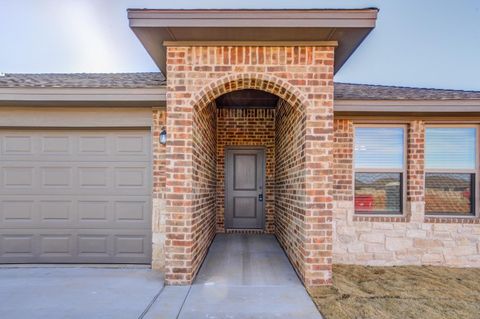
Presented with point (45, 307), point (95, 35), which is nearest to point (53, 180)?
point (45, 307)

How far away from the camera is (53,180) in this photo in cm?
474

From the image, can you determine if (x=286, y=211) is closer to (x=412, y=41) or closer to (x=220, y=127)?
(x=220, y=127)

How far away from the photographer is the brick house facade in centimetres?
380

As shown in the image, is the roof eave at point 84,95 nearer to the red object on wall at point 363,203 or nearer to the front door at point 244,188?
the front door at point 244,188

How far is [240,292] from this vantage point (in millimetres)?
3645

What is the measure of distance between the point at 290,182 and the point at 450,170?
9.39 ft

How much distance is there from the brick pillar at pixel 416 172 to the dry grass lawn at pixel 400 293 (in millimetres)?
981

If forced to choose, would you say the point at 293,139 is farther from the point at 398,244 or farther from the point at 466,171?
the point at 466,171

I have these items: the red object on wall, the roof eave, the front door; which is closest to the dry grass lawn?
the red object on wall

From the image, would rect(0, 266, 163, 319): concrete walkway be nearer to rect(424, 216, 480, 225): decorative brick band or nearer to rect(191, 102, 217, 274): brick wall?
rect(191, 102, 217, 274): brick wall

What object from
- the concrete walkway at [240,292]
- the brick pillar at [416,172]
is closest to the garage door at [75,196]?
the concrete walkway at [240,292]

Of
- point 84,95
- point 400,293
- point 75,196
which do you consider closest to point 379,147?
point 400,293

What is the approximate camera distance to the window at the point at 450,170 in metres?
5.00

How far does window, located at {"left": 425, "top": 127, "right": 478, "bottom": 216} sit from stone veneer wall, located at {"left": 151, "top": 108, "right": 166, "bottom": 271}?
15.1 feet
